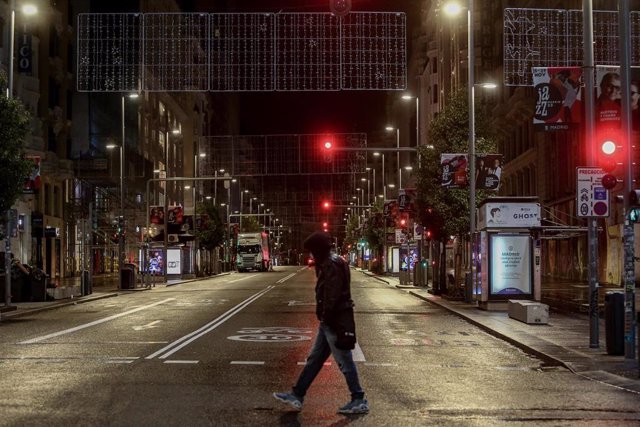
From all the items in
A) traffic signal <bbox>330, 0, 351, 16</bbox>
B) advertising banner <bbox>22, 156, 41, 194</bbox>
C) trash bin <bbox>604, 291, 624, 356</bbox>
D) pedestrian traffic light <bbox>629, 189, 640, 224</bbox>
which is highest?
traffic signal <bbox>330, 0, 351, 16</bbox>

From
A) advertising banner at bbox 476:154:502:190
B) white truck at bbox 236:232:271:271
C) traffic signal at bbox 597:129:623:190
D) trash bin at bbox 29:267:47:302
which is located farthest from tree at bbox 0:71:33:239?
white truck at bbox 236:232:271:271

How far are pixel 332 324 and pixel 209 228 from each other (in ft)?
232

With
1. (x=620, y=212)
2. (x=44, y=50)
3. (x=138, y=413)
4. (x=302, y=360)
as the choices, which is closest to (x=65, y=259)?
(x=44, y=50)

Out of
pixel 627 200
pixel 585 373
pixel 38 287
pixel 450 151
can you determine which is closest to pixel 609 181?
pixel 627 200

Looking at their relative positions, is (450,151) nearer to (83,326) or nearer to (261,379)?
(83,326)

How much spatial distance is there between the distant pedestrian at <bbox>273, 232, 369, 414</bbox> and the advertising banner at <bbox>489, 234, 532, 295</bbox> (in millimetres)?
17671

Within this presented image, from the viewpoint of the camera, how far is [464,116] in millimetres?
34000

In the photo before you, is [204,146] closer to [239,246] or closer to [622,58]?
[239,246]

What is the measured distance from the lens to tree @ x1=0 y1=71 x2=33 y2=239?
2531 centimetres

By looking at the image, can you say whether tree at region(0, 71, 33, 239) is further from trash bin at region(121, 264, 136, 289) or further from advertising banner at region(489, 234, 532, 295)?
trash bin at region(121, 264, 136, 289)

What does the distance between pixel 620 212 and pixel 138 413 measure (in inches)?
1545

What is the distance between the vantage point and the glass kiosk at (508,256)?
2638 centimetres

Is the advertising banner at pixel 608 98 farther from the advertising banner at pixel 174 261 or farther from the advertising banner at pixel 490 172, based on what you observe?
the advertising banner at pixel 174 261

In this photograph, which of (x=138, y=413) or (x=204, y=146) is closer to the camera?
(x=138, y=413)
